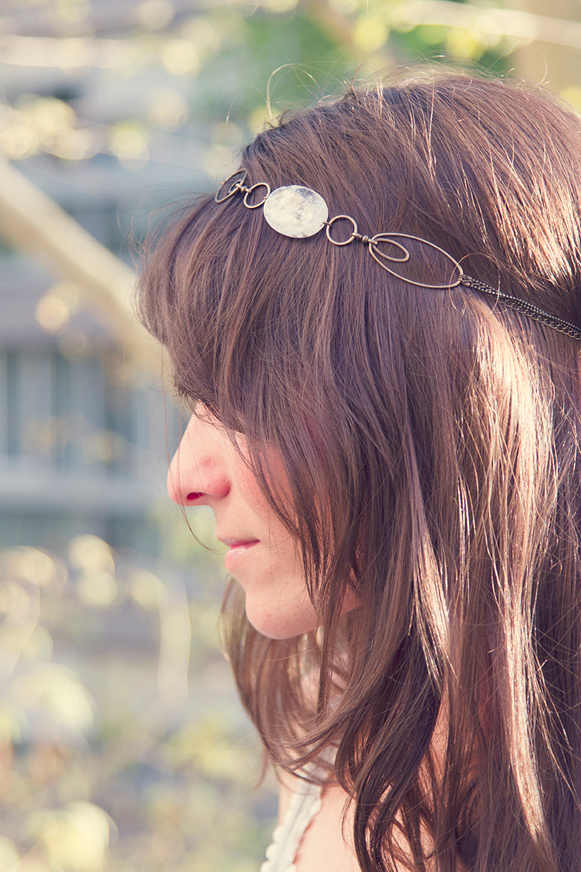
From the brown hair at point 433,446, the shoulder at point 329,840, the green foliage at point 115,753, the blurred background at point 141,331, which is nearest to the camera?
the brown hair at point 433,446

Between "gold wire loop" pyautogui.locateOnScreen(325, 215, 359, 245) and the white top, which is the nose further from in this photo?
the white top

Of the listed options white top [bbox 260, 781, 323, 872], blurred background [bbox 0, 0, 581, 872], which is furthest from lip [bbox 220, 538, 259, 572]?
white top [bbox 260, 781, 323, 872]

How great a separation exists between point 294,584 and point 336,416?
212 mm

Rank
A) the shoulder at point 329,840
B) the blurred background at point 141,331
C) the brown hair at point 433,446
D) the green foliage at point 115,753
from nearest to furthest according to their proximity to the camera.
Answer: the brown hair at point 433,446, the shoulder at point 329,840, the blurred background at point 141,331, the green foliage at point 115,753

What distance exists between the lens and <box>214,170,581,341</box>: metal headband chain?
2.27 ft

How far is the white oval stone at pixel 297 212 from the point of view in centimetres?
71

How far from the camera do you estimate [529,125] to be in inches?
29.2

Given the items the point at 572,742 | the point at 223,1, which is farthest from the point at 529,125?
the point at 223,1

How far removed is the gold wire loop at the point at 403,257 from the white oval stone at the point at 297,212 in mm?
61

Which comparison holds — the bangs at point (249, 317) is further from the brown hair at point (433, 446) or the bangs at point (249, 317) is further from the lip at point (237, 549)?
the lip at point (237, 549)

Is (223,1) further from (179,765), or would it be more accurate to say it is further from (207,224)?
(179,765)

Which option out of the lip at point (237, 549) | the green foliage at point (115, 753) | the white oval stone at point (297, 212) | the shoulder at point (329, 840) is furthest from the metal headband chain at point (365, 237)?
the green foliage at point (115, 753)

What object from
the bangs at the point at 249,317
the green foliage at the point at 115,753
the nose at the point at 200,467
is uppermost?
→ the bangs at the point at 249,317

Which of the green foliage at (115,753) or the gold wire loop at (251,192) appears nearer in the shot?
the gold wire loop at (251,192)
